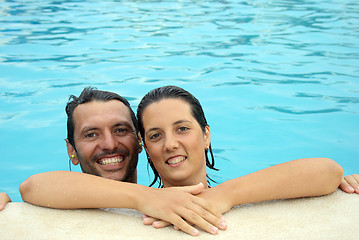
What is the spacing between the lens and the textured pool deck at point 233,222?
90.7 inches

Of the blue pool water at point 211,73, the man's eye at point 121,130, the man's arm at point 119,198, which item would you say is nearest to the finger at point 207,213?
the man's arm at point 119,198

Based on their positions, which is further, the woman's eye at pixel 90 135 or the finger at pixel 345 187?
the woman's eye at pixel 90 135

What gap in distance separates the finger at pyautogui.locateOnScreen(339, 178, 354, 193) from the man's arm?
88 centimetres

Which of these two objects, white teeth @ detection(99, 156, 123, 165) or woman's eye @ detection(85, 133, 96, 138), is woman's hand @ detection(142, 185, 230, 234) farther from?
woman's eye @ detection(85, 133, 96, 138)

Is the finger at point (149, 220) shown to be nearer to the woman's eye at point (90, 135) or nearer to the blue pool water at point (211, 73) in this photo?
the woman's eye at point (90, 135)

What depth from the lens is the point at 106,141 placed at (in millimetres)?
3160

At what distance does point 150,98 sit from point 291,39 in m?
6.91

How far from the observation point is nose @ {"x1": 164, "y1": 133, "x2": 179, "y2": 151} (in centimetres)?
271

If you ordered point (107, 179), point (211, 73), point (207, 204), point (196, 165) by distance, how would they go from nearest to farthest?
1. point (207, 204)
2. point (107, 179)
3. point (196, 165)
4. point (211, 73)

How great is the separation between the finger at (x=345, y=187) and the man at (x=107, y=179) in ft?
2.89

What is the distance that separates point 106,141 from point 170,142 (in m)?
0.65

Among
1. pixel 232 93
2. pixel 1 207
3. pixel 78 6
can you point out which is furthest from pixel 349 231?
pixel 78 6

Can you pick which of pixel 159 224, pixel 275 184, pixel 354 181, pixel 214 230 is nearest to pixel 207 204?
pixel 214 230

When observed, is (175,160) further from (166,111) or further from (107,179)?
(107,179)
